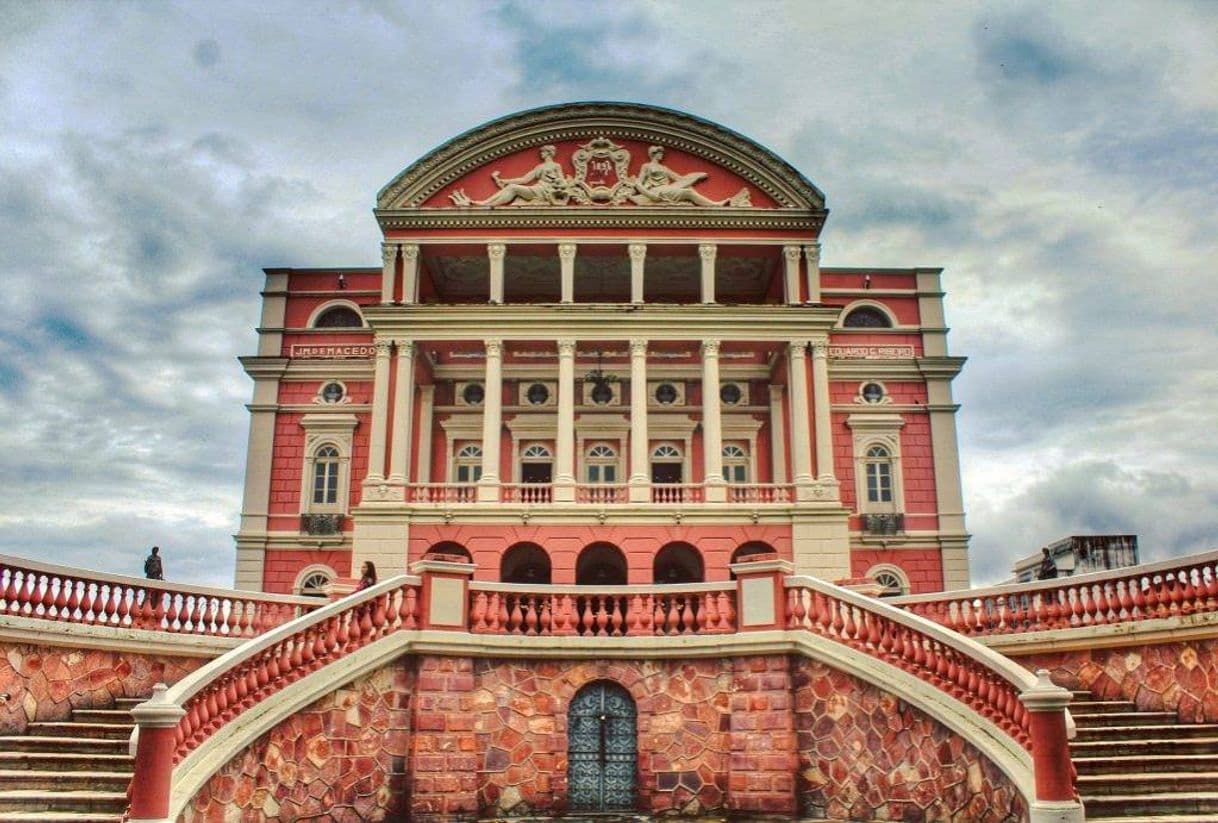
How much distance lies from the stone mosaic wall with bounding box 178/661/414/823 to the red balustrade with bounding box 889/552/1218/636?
7534mm

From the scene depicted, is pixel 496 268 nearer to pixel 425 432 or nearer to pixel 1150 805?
pixel 425 432

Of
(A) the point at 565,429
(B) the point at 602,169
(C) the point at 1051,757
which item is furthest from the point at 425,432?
(C) the point at 1051,757

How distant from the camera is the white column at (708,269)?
29.0 metres

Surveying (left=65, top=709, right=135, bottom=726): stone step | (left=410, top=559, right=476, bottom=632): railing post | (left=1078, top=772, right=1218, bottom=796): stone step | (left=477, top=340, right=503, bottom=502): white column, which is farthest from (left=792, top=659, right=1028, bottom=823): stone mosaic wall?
(left=477, top=340, right=503, bottom=502): white column

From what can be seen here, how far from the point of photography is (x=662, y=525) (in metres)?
26.6

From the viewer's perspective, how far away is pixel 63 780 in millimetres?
10484

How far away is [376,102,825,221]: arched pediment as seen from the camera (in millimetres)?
29469

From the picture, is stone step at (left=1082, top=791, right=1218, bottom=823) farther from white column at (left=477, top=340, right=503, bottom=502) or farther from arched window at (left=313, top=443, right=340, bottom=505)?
arched window at (left=313, top=443, right=340, bottom=505)

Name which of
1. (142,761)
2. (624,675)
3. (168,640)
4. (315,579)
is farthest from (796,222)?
(142,761)

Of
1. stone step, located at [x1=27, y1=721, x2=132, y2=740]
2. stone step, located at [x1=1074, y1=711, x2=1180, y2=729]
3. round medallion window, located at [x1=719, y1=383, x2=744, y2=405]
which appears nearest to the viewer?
stone step, located at [x1=1074, y1=711, x2=1180, y2=729]

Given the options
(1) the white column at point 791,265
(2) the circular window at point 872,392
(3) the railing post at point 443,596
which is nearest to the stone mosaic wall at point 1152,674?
(3) the railing post at point 443,596

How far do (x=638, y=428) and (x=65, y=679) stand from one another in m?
17.3

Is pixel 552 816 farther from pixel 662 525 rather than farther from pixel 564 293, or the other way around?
pixel 564 293

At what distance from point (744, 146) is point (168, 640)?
70.3 ft
